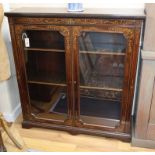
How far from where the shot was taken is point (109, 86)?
182 centimetres

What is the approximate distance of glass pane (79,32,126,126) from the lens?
66.4 inches

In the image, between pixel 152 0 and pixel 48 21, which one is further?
pixel 152 0

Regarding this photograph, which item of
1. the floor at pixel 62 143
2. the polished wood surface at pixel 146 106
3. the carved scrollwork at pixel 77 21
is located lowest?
the floor at pixel 62 143

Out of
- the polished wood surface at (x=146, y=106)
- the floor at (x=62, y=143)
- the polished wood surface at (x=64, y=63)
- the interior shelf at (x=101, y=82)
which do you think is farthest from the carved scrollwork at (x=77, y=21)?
the floor at (x=62, y=143)

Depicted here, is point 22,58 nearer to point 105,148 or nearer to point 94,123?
point 94,123

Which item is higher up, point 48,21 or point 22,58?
point 48,21

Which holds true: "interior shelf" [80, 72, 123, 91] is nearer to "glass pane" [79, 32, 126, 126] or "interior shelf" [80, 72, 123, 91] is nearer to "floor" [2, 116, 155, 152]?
"glass pane" [79, 32, 126, 126]

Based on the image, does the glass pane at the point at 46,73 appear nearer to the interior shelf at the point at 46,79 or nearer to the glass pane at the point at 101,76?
the interior shelf at the point at 46,79

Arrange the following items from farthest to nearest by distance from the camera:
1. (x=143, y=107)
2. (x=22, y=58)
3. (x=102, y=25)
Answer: (x=22, y=58)
(x=143, y=107)
(x=102, y=25)

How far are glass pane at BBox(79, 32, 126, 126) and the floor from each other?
171 mm

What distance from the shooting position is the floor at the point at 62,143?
184cm

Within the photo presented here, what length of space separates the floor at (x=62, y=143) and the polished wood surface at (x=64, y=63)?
0.06 m

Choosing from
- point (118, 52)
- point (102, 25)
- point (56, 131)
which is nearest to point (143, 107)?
point (118, 52)

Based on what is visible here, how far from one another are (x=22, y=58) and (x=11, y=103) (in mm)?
610
